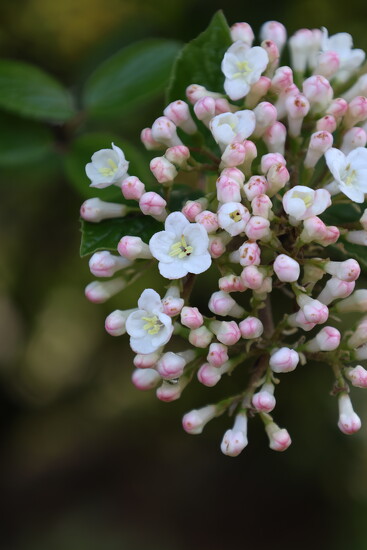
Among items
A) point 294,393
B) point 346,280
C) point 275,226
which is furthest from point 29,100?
point 294,393

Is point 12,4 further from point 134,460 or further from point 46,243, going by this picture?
point 134,460

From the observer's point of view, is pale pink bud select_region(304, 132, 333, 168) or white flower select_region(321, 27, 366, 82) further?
white flower select_region(321, 27, 366, 82)

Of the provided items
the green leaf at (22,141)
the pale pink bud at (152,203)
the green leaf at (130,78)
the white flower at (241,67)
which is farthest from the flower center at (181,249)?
the green leaf at (22,141)

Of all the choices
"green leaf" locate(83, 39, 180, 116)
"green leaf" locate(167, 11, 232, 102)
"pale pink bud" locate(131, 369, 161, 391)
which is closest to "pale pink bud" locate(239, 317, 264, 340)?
"pale pink bud" locate(131, 369, 161, 391)

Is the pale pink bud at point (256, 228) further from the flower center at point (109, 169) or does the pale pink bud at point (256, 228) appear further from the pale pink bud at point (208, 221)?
the flower center at point (109, 169)

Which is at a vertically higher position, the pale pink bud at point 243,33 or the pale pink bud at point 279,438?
Answer: the pale pink bud at point 243,33

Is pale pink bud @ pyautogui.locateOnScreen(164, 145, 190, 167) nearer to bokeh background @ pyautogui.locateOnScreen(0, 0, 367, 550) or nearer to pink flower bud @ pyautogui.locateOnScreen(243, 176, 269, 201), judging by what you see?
pink flower bud @ pyautogui.locateOnScreen(243, 176, 269, 201)

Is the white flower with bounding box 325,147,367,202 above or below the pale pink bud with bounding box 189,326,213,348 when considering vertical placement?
above

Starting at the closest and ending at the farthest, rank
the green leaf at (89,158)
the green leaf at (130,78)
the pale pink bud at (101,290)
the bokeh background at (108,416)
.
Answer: the pale pink bud at (101,290), the green leaf at (89,158), the green leaf at (130,78), the bokeh background at (108,416)
